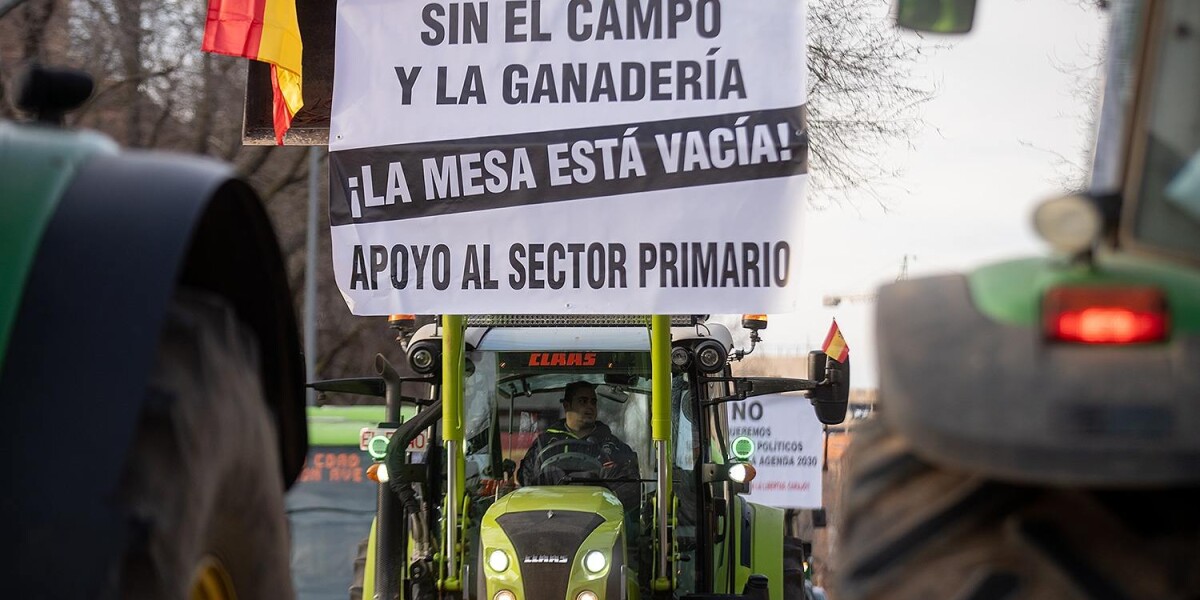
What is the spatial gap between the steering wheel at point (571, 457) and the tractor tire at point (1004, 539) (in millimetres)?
5923

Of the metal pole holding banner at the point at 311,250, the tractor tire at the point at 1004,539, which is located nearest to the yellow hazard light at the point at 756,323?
the tractor tire at the point at 1004,539

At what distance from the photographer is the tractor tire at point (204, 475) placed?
2285mm

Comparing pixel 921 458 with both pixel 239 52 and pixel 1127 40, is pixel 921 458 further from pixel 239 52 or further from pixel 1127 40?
pixel 239 52

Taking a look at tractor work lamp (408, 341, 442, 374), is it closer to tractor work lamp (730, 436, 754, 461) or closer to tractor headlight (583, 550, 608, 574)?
tractor headlight (583, 550, 608, 574)

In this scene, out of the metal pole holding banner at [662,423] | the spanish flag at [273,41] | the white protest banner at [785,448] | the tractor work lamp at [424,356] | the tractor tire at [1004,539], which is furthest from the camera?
the white protest banner at [785,448]

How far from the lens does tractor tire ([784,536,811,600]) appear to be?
374 inches

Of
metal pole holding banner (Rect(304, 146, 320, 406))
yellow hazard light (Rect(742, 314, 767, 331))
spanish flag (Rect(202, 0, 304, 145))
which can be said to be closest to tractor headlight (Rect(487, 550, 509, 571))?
spanish flag (Rect(202, 0, 304, 145))

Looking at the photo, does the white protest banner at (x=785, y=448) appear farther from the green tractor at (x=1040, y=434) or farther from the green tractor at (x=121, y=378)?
the green tractor at (x=1040, y=434)

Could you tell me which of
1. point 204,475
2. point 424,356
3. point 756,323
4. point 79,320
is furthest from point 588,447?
point 79,320

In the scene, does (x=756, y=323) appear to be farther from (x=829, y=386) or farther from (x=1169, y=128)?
(x=1169, y=128)

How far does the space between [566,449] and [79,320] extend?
6.14 meters

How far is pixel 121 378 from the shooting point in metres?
2.22

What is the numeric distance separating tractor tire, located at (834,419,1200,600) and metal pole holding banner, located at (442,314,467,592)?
14.3ft

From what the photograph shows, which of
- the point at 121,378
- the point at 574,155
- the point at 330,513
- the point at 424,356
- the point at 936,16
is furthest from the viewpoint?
the point at 330,513
